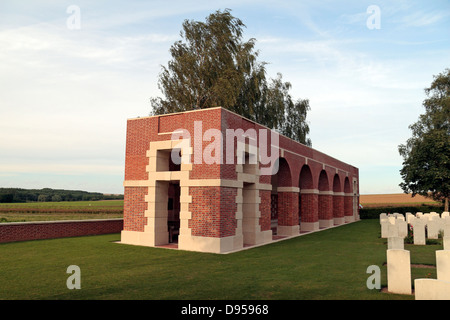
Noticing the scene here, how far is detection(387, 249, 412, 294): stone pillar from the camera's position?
6.64 meters

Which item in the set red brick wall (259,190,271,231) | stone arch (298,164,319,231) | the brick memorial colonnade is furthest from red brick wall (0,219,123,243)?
stone arch (298,164,319,231)

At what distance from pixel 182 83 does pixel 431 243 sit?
766 inches

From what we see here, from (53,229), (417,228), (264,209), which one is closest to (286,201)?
(264,209)

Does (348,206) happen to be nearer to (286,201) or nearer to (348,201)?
(348,201)

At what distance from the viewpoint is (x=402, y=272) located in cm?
671

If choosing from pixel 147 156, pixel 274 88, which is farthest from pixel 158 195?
pixel 274 88

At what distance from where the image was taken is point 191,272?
876 cm

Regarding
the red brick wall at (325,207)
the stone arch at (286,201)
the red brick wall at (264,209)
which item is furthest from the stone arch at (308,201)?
the red brick wall at (264,209)

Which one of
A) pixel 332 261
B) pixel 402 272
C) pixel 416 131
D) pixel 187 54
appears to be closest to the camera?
pixel 402 272

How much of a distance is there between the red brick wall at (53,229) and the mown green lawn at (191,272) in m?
0.79

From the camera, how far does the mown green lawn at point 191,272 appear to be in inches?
263

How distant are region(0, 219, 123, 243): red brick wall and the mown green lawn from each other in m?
0.79

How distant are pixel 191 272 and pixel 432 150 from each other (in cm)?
3153
